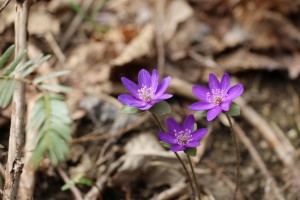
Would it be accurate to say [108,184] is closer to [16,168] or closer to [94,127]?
[94,127]

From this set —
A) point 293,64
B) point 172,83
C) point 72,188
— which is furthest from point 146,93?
point 293,64

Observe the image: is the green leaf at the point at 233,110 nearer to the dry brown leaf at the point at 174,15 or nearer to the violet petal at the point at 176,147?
the violet petal at the point at 176,147

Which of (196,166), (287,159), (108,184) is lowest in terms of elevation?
(287,159)

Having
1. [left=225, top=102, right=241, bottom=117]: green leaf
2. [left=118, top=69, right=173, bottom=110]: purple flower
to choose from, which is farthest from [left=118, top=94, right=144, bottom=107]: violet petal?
[left=225, top=102, right=241, bottom=117]: green leaf

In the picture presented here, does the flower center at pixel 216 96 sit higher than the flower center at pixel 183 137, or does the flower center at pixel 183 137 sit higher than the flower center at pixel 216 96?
the flower center at pixel 216 96

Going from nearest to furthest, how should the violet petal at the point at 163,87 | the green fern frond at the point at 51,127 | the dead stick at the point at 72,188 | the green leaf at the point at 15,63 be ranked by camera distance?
the violet petal at the point at 163,87, the green leaf at the point at 15,63, the green fern frond at the point at 51,127, the dead stick at the point at 72,188

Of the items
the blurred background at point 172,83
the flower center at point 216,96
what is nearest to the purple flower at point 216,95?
the flower center at point 216,96

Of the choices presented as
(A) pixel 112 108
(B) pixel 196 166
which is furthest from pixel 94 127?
(B) pixel 196 166
